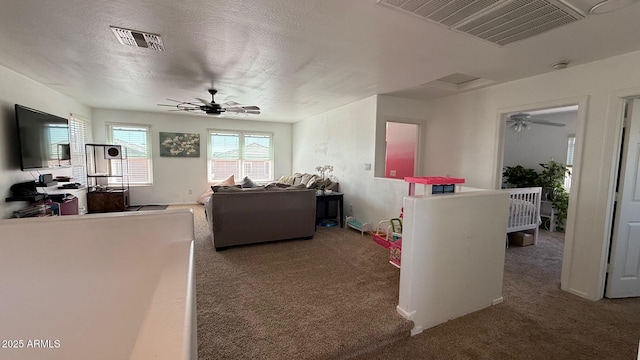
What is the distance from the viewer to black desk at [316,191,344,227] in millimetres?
4727

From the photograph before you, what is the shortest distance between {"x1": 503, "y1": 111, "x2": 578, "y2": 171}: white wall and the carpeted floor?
3707 mm

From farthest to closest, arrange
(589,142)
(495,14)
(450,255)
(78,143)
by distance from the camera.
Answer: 1. (78,143)
2. (589,142)
3. (450,255)
4. (495,14)

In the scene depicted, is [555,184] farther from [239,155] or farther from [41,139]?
[41,139]

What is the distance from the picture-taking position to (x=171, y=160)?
6.69 m

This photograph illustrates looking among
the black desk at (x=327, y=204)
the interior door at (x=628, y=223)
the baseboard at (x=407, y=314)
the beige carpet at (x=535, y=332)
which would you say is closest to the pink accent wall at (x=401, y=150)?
the black desk at (x=327, y=204)

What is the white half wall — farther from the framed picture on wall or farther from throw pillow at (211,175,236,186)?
the framed picture on wall

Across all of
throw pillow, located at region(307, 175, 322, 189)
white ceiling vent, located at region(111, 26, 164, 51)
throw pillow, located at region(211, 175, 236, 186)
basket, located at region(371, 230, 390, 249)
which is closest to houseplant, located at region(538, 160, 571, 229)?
basket, located at region(371, 230, 390, 249)

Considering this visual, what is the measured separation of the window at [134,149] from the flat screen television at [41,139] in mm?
1659

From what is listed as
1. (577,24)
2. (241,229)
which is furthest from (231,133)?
(577,24)

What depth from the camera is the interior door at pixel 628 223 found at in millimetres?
2508

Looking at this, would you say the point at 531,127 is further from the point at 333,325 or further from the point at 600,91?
the point at 333,325

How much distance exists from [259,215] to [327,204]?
1805 millimetres

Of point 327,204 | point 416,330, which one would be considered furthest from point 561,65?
point 327,204

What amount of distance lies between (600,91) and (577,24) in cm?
106
